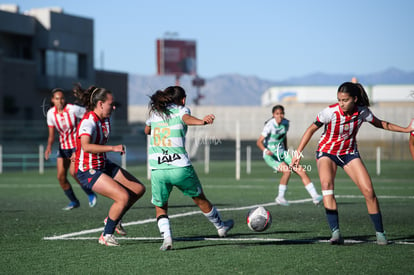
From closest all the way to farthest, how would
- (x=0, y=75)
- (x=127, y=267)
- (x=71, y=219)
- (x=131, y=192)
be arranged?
(x=127, y=267)
(x=131, y=192)
(x=71, y=219)
(x=0, y=75)

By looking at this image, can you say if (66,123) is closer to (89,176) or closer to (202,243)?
(89,176)

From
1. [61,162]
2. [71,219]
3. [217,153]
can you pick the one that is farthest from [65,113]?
[217,153]

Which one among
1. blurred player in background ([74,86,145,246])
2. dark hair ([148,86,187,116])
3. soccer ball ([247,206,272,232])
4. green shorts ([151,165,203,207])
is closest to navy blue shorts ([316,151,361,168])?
soccer ball ([247,206,272,232])

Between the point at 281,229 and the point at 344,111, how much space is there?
7.78 ft

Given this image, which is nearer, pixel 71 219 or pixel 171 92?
pixel 171 92

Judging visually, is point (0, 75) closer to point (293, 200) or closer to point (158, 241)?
point (293, 200)

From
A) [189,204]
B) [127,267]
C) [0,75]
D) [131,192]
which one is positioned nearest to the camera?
[127,267]

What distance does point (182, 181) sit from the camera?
834 cm

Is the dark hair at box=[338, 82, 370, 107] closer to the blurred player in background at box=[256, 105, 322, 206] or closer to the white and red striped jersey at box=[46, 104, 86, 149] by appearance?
the blurred player in background at box=[256, 105, 322, 206]

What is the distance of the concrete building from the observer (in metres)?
54.2

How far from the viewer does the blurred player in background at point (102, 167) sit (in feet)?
28.5

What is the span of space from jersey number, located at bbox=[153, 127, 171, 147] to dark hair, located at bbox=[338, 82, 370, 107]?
213 centimetres

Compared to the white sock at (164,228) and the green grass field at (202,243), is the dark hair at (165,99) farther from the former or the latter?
the green grass field at (202,243)

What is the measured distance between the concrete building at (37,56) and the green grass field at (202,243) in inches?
1619
